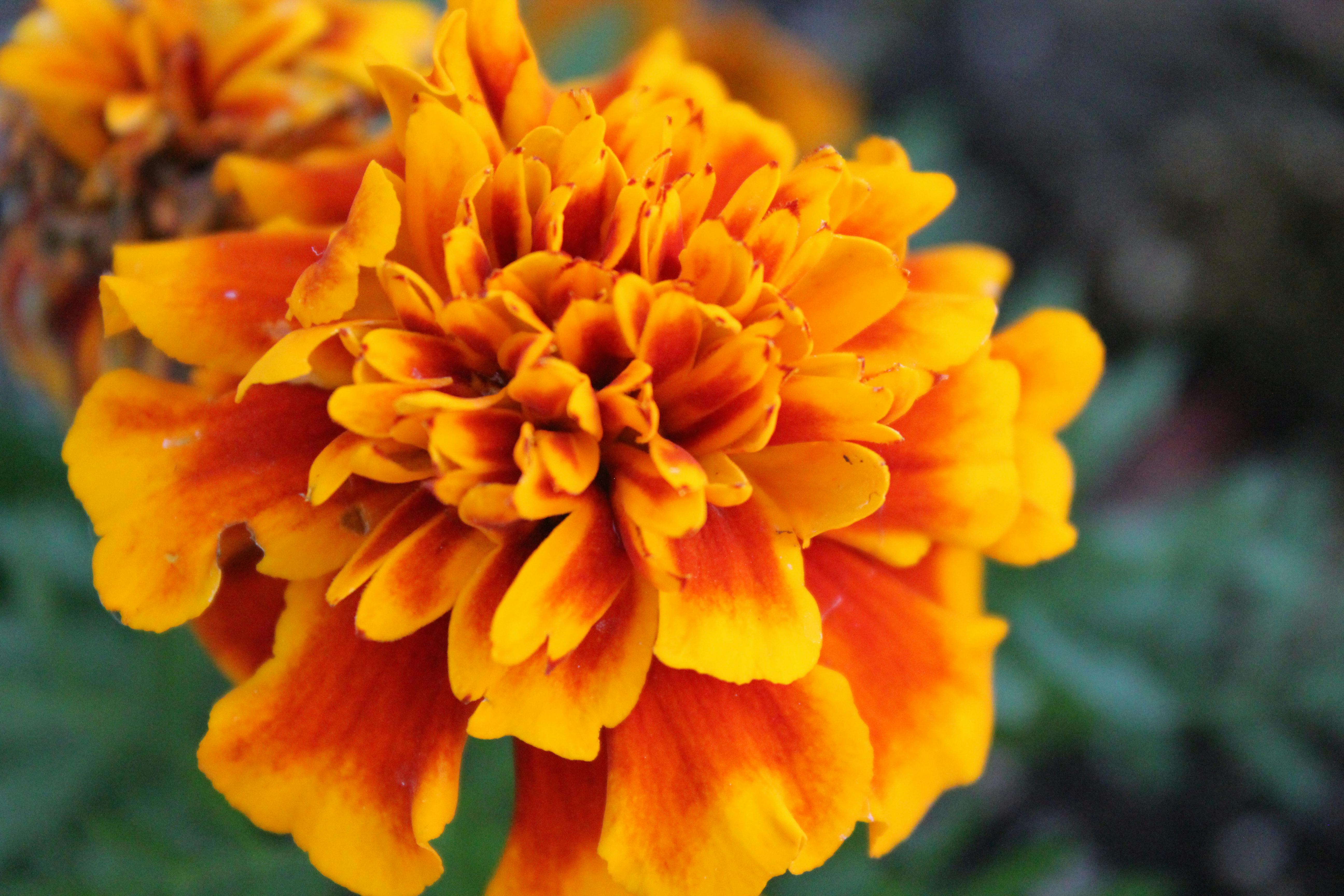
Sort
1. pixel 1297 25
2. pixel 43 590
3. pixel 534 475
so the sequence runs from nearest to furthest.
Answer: pixel 534 475 → pixel 43 590 → pixel 1297 25

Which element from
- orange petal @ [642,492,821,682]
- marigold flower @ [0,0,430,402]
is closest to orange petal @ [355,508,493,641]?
orange petal @ [642,492,821,682]

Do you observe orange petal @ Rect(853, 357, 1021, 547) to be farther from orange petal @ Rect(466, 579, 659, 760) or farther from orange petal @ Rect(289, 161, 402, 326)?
orange petal @ Rect(289, 161, 402, 326)

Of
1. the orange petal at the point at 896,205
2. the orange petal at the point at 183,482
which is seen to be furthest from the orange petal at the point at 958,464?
the orange petal at the point at 183,482

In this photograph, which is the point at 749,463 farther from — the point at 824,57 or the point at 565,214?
the point at 824,57

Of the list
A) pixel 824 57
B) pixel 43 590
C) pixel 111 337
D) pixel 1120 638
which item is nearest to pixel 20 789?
pixel 43 590

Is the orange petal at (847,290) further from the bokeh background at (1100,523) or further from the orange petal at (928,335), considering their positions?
the bokeh background at (1100,523)

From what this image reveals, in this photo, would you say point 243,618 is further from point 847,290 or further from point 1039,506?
point 1039,506
